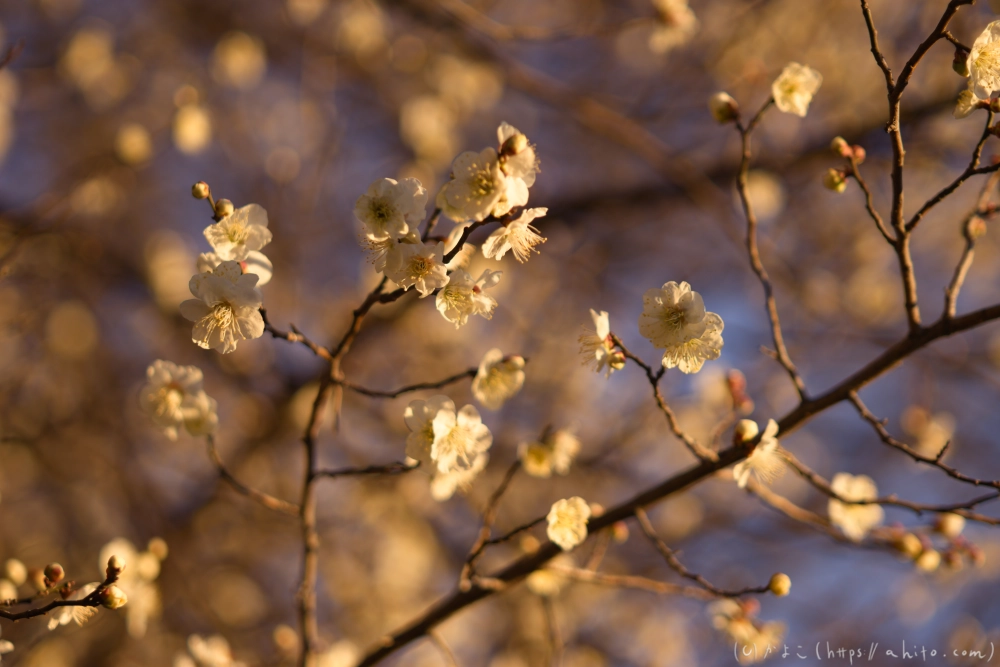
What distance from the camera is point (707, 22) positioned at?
4930mm

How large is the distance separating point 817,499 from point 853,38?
335 centimetres

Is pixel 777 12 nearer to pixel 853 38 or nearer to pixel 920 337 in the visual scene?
pixel 853 38

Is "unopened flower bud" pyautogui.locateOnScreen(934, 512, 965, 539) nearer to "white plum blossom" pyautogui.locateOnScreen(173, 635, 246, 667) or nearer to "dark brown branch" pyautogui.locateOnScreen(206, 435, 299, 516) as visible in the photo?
"dark brown branch" pyautogui.locateOnScreen(206, 435, 299, 516)

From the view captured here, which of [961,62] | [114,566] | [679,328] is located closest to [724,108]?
[961,62]

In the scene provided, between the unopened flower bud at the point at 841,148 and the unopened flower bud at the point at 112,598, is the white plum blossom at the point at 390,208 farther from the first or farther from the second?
the unopened flower bud at the point at 841,148

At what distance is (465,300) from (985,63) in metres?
1.29

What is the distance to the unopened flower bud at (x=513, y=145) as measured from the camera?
1363 mm

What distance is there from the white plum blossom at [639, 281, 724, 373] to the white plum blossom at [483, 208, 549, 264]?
1.02 ft

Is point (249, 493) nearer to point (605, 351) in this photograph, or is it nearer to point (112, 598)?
point (112, 598)

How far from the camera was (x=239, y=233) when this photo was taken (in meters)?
1.56

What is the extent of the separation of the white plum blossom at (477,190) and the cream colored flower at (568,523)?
30.2 inches

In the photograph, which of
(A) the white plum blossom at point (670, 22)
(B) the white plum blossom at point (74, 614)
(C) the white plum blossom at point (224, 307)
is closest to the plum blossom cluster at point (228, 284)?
(C) the white plum blossom at point (224, 307)

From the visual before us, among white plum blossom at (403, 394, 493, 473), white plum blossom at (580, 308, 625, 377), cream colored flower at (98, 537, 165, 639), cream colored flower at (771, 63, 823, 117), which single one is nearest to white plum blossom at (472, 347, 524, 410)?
white plum blossom at (403, 394, 493, 473)

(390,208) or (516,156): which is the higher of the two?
(516,156)
